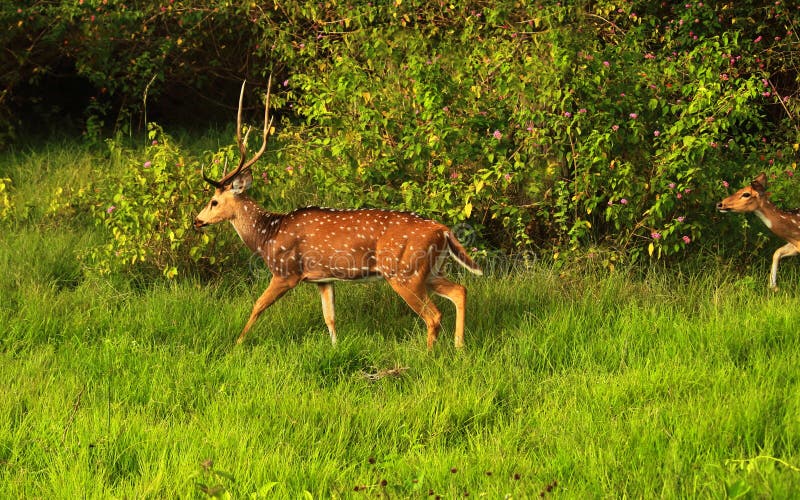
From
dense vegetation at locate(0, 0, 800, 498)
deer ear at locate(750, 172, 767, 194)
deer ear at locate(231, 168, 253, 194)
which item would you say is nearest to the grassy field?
dense vegetation at locate(0, 0, 800, 498)

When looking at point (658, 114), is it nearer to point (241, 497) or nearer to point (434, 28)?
point (434, 28)

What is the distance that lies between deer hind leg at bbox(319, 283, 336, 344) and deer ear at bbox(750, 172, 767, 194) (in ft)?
11.1

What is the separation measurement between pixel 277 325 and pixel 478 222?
2.29m

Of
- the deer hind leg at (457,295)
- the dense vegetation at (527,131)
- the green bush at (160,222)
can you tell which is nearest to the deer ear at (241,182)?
the green bush at (160,222)

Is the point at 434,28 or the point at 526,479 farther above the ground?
the point at 434,28

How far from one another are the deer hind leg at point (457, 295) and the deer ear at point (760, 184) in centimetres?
278

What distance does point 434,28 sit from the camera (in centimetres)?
888

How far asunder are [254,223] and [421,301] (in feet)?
4.44

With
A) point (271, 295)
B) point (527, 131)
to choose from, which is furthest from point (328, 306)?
point (527, 131)

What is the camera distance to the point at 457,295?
6.74m

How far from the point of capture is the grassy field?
4.80 m

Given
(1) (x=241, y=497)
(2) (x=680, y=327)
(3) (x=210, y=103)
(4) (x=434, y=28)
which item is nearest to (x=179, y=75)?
(3) (x=210, y=103)

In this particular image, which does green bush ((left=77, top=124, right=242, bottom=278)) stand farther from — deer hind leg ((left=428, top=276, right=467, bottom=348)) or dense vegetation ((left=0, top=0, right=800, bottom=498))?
deer hind leg ((left=428, top=276, right=467, bottom=348))

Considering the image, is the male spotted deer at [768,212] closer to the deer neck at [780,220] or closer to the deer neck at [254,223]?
the deer neck at [780,220]
